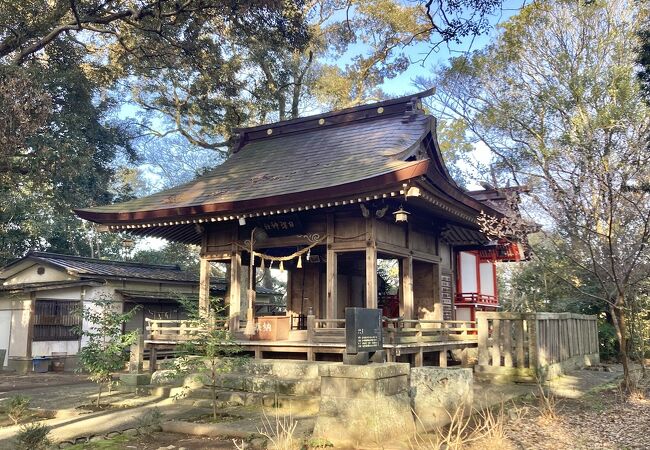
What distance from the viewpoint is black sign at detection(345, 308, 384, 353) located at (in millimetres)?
6699

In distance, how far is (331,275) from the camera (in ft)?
40.0

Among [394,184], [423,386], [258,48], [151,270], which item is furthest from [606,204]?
[151,270]

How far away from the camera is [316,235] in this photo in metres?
12.8

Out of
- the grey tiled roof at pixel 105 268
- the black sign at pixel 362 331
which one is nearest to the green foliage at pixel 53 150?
the grey tiled roof at pixel 105 268

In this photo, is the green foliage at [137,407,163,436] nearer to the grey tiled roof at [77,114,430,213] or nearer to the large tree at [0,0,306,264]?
the grey tiled roof at [77,114,430,213]

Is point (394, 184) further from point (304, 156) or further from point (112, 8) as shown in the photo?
point (112, 8)

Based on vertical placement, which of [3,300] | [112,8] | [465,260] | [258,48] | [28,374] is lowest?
[28,374]

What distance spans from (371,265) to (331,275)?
0.96 meters

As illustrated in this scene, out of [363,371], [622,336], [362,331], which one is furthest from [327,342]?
[622,336]

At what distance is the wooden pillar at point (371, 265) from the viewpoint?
1188 centimetres

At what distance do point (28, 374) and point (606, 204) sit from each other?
59.2 ft

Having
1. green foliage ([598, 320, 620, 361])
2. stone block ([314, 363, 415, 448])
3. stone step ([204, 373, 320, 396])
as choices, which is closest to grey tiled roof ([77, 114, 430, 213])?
stone step ([204, 373, 320, 396])

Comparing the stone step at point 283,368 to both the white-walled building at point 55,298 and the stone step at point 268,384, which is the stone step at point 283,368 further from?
the white-walled building at point 55,298

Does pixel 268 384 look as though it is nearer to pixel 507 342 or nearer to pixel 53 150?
pixel 507 342
